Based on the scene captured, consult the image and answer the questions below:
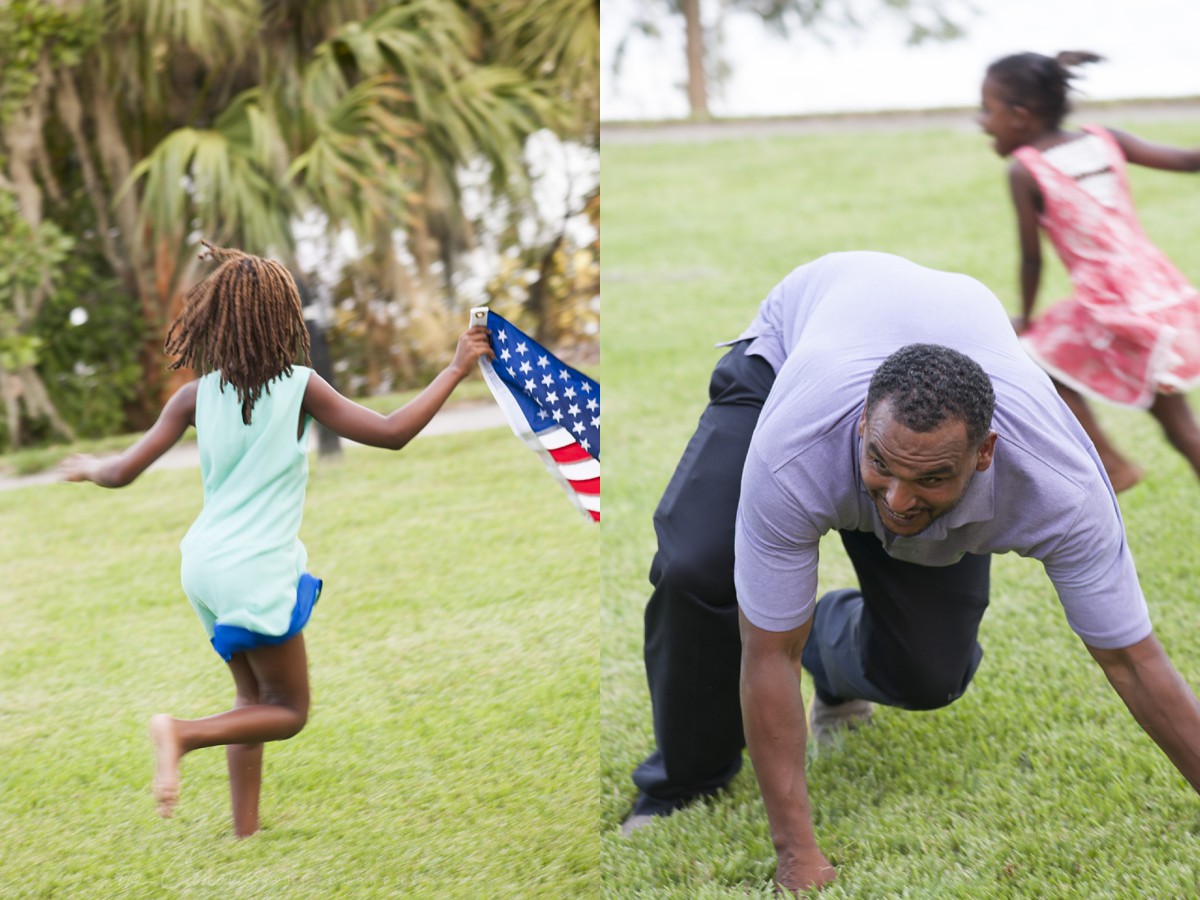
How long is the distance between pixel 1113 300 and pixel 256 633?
2630 millimetres

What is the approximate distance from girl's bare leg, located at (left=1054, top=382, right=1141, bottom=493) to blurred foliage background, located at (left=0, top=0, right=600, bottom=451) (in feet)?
9.75

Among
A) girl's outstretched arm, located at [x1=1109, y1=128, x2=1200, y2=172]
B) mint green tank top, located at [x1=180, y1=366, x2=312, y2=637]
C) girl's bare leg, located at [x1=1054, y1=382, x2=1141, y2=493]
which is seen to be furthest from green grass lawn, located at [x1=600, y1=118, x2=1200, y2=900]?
girl's outstretched arm, located at [x1=1109, y1=128, x2=1200, y2=172]

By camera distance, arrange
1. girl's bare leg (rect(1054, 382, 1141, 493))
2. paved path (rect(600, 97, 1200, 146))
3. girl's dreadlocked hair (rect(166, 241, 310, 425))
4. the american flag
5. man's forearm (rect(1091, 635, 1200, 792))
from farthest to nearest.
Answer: paved path (rect(600, 97, 1200, 146)), girl's bare leg (rect(1054, 382, 1141, 493)), the american flag, girl's dreadlocked hair (rect(166, 241, 310, 425)), man's forearm (rect(1091, 635, 1200, 792))

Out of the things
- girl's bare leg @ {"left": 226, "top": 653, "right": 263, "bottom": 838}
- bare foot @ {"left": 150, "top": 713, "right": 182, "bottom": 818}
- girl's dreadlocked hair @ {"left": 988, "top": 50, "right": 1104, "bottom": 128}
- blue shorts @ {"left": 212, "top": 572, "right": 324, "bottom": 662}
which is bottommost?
girl's bare leg @ {"left": 226, "top": 653, "right": 263, "bottom": 838}

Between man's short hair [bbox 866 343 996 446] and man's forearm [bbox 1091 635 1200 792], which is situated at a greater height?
man's short hair [bbox 866 343 996 446]

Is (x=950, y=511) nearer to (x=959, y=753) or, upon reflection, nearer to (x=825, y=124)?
(x=959, y=753)

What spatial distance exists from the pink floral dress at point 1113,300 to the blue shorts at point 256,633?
2.42 metres

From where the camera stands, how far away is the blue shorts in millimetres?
2537

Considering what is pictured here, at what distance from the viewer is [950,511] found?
2.23 meters

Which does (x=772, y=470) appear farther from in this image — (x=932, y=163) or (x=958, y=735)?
(x=932, y=163)

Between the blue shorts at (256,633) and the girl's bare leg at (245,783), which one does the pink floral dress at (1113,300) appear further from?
the girl's bare leg at (245,783)

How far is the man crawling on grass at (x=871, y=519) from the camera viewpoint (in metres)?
2.17

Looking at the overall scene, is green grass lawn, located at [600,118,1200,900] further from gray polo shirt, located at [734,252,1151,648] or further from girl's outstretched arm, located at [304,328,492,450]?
girl's outstretched arm, located at [304,328,492,450]

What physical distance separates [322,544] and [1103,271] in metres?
2.78
